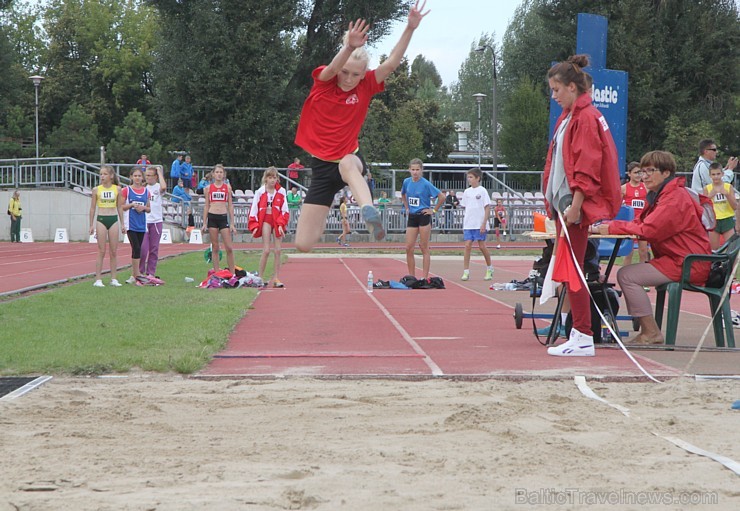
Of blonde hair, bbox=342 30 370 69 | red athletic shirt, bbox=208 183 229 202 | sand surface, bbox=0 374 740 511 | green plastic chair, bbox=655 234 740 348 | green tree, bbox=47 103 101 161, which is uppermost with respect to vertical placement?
green tree, bbox=47 103 101 161

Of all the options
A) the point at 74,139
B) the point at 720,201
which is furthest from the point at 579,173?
the point at 74,139

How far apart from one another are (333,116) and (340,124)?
86mm

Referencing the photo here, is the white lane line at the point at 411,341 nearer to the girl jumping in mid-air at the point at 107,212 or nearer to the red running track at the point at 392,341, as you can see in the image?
the red running track at the point at 392,341

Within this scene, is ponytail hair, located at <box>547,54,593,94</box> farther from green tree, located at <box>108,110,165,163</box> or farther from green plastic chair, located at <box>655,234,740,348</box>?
green tree, located at <box>108,110,165,163</box>

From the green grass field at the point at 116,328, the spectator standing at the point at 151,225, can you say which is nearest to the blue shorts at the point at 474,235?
the green grass field at the point at 116,328

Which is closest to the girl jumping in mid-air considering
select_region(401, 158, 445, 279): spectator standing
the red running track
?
the red running track

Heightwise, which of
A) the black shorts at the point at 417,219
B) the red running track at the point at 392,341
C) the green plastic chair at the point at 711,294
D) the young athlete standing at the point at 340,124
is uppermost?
the young athlete standing at the point at 340,124

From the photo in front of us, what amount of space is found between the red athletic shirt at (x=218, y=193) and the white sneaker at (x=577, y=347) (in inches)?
312

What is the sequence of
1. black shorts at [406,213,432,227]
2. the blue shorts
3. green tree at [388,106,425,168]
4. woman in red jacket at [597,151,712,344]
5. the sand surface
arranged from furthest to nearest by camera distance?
green tree at [388,106,425,168] < the blue shorts < black shorts at [406,213,432,227] < woman in red jacket at [597,151,712,344] < the sand surface

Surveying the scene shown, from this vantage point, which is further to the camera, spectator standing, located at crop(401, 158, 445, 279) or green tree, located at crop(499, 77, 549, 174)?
green tree, located at crop(499, 77, 549, 174)

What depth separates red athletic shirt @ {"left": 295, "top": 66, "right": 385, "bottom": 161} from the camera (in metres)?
7.37

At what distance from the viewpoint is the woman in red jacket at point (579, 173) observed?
665cm

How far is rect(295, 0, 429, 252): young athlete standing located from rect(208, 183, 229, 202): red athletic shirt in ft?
20.7

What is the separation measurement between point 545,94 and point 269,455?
173 feet
